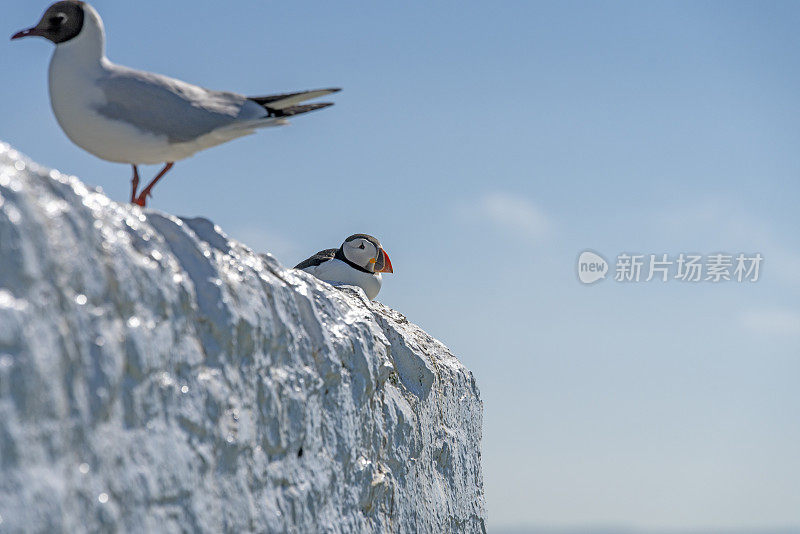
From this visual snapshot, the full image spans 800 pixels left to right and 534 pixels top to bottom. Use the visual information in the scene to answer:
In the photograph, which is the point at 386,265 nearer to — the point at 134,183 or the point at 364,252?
the point at 364,252

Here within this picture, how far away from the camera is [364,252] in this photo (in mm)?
8344

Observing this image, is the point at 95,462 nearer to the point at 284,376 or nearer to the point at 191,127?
the point at 284,376

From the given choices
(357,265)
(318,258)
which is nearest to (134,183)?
(357,265)

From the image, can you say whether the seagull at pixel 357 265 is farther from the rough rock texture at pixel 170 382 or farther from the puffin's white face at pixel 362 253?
the rough rock texture at pixel 170 382

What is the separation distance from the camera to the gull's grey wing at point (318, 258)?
338 inches

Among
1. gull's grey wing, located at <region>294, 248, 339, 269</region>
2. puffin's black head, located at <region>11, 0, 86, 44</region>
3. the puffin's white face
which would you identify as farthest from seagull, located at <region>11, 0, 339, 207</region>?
gull's grey wing, located at <region>294, 248, 339, 269</region>

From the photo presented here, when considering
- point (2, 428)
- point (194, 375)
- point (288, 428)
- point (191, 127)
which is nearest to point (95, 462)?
point (2, 428)

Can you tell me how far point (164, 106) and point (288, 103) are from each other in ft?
2.24

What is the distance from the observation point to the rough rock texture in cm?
286

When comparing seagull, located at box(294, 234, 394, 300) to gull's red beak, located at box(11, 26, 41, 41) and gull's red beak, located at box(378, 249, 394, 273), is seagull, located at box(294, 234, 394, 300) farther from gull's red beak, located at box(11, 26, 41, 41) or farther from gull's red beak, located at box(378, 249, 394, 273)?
gull's red beak, located at box(11, 26, 41, 41)

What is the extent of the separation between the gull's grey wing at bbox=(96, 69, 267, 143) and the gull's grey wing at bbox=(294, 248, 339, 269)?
13.6ft

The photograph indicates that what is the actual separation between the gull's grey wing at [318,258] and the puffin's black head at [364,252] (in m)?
0.24

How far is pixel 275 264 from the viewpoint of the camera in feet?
15.9

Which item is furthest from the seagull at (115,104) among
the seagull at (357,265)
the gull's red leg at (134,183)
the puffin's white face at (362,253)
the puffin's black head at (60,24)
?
the puffin's white face at (362,253)
